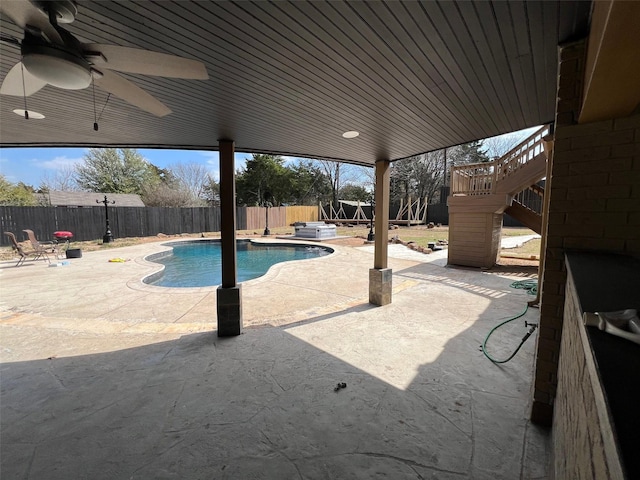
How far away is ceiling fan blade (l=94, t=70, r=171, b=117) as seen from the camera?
2.03 metres

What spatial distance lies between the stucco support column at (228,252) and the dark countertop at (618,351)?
3508mm

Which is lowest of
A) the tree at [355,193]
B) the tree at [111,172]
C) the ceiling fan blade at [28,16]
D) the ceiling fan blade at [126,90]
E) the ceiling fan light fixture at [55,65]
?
the ceiling fan light fixture at [55,65]

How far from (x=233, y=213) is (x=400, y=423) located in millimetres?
3034

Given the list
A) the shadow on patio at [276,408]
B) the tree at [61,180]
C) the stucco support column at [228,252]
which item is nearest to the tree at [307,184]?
the tree at [61,180]

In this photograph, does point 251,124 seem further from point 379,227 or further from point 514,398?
point 514,398

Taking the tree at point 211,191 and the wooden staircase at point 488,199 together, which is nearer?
the wooden staircase at point 488,199

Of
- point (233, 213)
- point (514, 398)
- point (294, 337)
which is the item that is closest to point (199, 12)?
point (233, 213)

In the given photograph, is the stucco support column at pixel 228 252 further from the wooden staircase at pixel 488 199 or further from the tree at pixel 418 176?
the tree at pixel 418 176

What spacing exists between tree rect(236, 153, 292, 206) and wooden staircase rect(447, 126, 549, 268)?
70.4 feet

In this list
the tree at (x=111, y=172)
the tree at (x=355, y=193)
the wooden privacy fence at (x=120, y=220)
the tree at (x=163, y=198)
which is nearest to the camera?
the wooden privacy fence at (x=120, y=220)

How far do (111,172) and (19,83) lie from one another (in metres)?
32.8

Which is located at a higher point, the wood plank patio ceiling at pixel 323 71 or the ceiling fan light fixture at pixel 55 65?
the wood plank patio ceiling at pixel 323 71

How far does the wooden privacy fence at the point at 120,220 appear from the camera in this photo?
13.5 m

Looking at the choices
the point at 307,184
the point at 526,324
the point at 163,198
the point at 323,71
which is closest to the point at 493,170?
the point at 526,324
